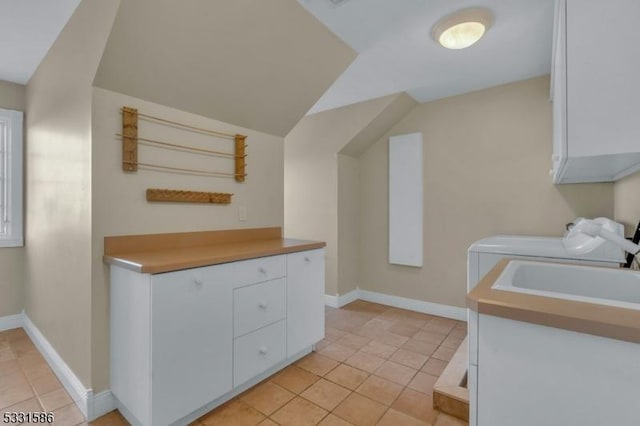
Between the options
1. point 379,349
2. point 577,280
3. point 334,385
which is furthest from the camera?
point 379,349

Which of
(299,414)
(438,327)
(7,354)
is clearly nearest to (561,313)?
(299,414)

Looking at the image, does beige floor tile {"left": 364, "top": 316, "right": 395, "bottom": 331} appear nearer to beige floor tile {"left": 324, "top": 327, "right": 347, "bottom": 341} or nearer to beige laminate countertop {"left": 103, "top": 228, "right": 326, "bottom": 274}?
beige floor tile {"left": 324, "top": 327, "right": 347, "bottom": 341}

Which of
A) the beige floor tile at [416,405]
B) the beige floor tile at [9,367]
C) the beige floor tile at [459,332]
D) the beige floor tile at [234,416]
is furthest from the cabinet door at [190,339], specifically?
the beige floor tile at [459,332]

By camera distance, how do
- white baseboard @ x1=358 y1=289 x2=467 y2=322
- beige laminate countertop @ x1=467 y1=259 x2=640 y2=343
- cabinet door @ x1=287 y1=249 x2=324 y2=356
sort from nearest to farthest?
1. beige laminate countertop @ x1=467 y1=259 x2=640 y2=343
2. cabinet door @ x1=287 y1=249 x2=324 y2=356
3. white baseboard @ x1=358 y1=289 x2=467 y2=322

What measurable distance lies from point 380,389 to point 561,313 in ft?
4.91

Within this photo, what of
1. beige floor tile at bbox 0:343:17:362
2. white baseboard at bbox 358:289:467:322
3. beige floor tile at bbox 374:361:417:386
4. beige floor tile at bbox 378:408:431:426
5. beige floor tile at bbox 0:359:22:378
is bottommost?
beige floor tile at bbox 378:408:431:426

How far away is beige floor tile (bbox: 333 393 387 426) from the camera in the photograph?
5.45 ft

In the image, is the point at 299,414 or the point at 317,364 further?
the point at 317,364

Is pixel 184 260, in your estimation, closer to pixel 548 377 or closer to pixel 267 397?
pixel 267 397

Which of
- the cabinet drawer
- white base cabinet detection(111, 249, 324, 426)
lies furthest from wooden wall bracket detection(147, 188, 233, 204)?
the cabinet drawer

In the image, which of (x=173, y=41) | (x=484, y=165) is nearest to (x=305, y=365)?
(x=173, y=41)

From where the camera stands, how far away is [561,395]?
0.77 meters

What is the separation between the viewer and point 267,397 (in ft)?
6.07

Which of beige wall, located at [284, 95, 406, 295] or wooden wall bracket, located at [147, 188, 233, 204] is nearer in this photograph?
wooden wall bracket, located at [147, 188, 233, 204]
